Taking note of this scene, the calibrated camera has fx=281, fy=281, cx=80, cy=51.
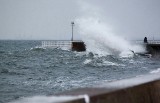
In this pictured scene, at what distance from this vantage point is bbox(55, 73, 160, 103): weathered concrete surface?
281 cm

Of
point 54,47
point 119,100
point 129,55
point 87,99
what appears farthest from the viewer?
point 54,47

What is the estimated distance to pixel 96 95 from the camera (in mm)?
A: 2742

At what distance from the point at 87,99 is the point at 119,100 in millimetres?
559

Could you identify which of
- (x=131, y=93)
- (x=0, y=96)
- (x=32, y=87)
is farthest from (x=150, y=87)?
(x=32, y=87)

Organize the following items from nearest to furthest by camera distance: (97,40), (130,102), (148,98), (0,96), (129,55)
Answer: (130,102) < (148,98) < (0,96) < (129,55) < (97,40)

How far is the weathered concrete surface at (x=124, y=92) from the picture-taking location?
281 cm

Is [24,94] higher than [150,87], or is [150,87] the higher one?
[150,87]

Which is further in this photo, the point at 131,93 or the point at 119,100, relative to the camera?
the point at 131,93

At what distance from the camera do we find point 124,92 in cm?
317

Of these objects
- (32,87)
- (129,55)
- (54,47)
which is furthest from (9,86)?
(54,47)

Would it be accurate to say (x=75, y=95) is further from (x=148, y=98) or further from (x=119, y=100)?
(x=148, y=98)

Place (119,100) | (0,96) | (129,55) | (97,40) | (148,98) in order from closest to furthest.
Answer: (119,100) → (148,98) → (0,96) → (129,55) → (97,40)

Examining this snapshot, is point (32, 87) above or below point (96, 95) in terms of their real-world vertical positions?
below

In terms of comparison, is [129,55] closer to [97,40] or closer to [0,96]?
[97,40]
